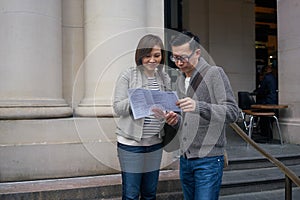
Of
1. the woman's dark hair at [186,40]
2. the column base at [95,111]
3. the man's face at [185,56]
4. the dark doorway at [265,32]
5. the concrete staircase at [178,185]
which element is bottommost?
the concrete staircase at [178,185]

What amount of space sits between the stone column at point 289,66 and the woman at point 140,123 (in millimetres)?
5214

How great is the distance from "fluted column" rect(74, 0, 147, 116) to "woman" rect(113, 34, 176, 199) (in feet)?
6.27

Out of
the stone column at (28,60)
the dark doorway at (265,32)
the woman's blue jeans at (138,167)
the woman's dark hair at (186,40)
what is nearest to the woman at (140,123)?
the woman's blue jeans at (138,167)

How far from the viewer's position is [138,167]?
2.90m

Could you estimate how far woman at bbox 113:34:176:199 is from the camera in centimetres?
280

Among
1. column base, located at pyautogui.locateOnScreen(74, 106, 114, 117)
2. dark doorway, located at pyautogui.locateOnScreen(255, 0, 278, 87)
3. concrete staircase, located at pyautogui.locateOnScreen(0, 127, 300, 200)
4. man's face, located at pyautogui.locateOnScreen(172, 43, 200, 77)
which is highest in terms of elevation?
dark doorway, located at pyautogui.locateOnScreen(255, 0, 278, 87)

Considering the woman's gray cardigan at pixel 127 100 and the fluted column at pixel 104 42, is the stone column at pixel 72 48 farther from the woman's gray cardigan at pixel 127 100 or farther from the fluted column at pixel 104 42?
the woman's gray cardigan at pixel 127 100

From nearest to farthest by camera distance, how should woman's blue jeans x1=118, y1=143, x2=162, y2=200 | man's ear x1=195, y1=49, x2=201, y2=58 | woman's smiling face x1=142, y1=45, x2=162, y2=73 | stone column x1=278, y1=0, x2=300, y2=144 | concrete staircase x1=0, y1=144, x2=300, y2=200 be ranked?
1. man's ear x1=195, y1=49, x2=201, y2=58
2. woman's smiling face x1=142, y1=45, x2=162, y2=73
3. woman's blue jeans x1=118, y1=143, x2=162, y2=200
4. concrete staircase x1=0, y1=144, x2=300, y2=200
5. stone column x1=278, y1=0, x2=300, y2=144

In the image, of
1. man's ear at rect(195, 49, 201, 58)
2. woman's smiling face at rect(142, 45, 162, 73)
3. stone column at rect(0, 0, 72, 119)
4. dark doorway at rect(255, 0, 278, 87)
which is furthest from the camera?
dark doorway at rect(255, 0, 278, 87)

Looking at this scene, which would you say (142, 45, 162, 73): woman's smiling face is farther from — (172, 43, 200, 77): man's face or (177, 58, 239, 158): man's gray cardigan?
(177, 58, 239, 158): man's gray cardigan

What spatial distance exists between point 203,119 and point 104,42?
2.89 m

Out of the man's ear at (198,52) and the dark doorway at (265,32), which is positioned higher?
the dark doorway at (265,32)

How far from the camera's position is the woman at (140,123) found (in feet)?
9.18

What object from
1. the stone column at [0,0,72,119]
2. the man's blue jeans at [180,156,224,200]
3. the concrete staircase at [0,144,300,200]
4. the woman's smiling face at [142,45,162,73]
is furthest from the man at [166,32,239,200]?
the stone column at [0,0,72,119]
